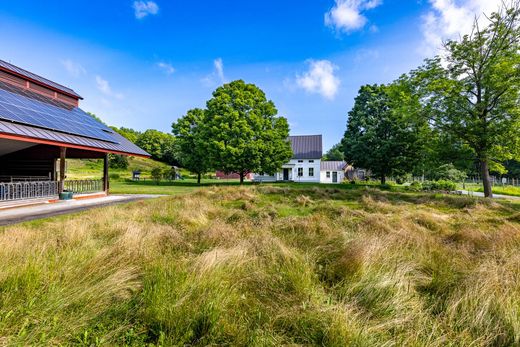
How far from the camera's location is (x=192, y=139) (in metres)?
29.8

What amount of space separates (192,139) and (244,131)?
8.30m

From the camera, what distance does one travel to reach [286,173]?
41.0m

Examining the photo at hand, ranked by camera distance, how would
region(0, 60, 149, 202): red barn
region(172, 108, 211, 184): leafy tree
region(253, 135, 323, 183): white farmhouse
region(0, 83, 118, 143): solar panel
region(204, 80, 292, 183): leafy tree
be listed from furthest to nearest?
region(253, 135, 323, 183): white farmhouse
region(172, 108, 211, 184): leafy tree
region(204, 80, 292, 183): leafy tree
region(0, 60, 149, 202): red barn
region(0, 83, 118, 143): solar panel

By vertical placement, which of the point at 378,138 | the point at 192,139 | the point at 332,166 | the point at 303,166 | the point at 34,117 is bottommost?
the point at 303,166

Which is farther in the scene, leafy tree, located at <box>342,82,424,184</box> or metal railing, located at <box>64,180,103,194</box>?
leafy tree, located at <box>342,82,424,184</box>

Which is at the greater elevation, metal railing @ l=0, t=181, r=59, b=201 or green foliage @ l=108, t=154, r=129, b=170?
green foliage @ l=108, t=154, r=129, b=170

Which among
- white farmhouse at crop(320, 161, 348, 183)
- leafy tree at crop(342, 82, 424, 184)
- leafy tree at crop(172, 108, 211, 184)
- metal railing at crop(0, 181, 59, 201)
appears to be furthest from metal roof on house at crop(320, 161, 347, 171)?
metal railing at crop(0, 181, 59, 201)

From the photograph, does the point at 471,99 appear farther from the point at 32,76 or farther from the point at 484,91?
the point at 32,76

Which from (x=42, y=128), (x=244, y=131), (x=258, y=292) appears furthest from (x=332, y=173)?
(x=258, y=292)

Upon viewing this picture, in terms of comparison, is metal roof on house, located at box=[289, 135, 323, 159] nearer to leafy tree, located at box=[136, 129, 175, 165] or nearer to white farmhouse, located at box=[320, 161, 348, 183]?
white farmhouse, located at box=[320, 161, 348, 183]

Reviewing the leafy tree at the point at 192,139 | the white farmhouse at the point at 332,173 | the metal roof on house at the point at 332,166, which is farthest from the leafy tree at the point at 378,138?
the metal roof on house at the point at 332,166

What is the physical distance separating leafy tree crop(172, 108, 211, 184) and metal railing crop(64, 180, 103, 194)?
40.5ft

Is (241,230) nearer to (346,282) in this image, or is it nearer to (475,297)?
(346,282)

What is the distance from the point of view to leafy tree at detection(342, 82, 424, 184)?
77.0ft
